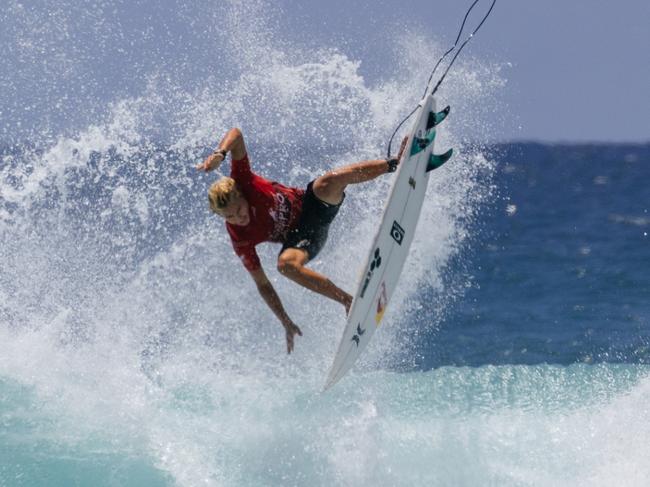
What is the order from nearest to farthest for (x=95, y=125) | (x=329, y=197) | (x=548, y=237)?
(x=329, y=197)
(x=95, y=125)
(x=548, y=237)

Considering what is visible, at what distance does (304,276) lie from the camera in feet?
19.7

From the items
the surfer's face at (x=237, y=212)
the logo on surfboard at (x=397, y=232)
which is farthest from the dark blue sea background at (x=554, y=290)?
the surfer's face at (x=237, y=212)

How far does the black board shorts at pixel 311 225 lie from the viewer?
6.30 metres

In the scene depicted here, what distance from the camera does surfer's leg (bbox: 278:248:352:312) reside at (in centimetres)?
601

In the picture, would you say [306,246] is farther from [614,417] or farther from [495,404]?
[614,417]

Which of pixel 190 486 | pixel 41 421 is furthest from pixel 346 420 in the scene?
pixel 41 421

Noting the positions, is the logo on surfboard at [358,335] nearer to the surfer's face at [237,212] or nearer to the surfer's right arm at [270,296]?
the surfer's right arm at [270,296]

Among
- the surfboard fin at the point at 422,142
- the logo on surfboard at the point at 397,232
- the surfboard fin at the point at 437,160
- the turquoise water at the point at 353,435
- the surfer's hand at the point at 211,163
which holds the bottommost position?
the turquoise water at the point at 353,435

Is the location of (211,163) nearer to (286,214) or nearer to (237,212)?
(237,212)

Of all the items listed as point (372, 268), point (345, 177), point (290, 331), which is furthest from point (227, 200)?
point (290, 331)

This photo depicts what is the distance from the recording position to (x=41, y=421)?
6688 millimetres

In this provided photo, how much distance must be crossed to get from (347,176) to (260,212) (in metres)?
0.66

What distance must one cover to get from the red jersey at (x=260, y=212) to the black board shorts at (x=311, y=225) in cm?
5

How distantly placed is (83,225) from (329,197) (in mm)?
4599
